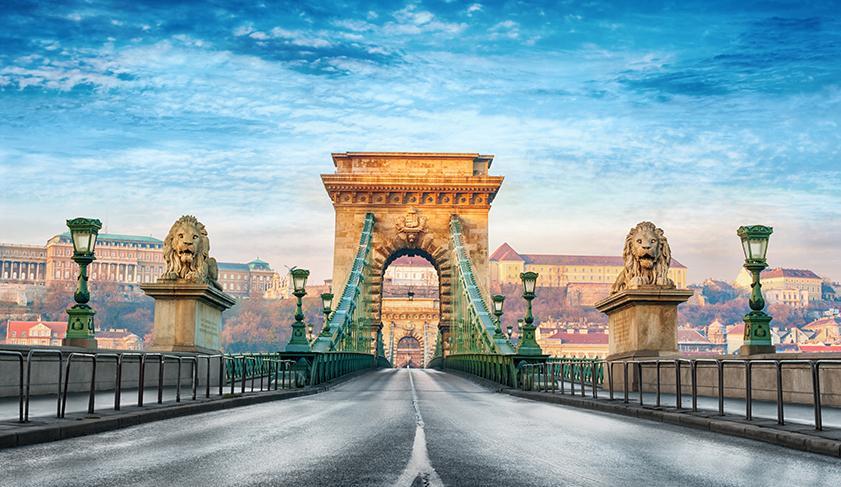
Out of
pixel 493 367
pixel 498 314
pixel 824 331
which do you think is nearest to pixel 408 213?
pixel 498 314

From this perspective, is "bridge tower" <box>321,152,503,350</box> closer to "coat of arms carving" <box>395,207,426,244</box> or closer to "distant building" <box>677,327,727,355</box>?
"coat of arms carving" <box>395,207,426,244</box>

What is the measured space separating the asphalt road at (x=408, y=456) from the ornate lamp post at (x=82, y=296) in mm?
6287

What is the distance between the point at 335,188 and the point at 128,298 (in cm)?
14128

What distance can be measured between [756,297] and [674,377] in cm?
278

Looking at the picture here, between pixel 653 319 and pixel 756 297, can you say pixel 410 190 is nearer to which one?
pixel 653 319

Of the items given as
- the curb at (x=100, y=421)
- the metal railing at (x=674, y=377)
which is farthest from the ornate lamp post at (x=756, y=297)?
the curb at (x=100, y=421)

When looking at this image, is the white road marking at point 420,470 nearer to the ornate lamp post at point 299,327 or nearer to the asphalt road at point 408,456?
the asphalt road at point 408,456

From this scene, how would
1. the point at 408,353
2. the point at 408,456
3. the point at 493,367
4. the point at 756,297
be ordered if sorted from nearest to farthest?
1. the point at 408,456
2. the point at 756,297
3. the point at 493,367
4. the point at 408,353

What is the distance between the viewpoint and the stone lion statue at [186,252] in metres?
23.6

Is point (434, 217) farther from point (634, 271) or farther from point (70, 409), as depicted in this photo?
point (70, 409)

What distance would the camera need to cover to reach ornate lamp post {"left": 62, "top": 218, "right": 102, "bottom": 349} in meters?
20.0

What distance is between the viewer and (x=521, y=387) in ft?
90.2

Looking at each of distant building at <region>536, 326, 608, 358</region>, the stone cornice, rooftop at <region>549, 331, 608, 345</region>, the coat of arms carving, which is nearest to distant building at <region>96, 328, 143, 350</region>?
distant building at <region>536, 326, 608, 358</region>

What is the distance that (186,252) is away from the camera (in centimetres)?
2375
